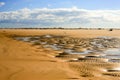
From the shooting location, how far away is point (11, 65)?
1122 cm

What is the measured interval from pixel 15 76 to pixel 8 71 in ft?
3.06

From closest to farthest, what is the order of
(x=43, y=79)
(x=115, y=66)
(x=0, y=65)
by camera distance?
1. (x=43, y=79)
2. (x=0, y=65)
3. (x=115, y=66)

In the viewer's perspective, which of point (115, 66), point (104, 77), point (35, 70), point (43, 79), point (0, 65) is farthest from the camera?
point (115, 66)

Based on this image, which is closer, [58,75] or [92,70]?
[58,75]

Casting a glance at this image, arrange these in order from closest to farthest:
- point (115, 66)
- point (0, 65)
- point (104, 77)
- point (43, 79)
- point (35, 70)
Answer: point (43, 79), point (104, 77), point (35, 70), point (0, 65), point (115, 66)

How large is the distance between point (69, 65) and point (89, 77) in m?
2.88

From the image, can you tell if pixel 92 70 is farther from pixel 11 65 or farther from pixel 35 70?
pixel 11 65

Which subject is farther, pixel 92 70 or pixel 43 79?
pixel 92 70

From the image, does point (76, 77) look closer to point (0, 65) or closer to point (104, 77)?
point (104, 77)

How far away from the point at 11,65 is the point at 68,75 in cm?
321

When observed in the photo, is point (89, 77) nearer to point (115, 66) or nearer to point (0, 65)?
point (115, 66)

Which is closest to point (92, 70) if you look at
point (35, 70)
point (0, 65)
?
point (35, 70)

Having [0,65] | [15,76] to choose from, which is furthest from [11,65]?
[15,76]

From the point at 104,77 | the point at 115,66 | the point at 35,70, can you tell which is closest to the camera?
the point at 104,77
